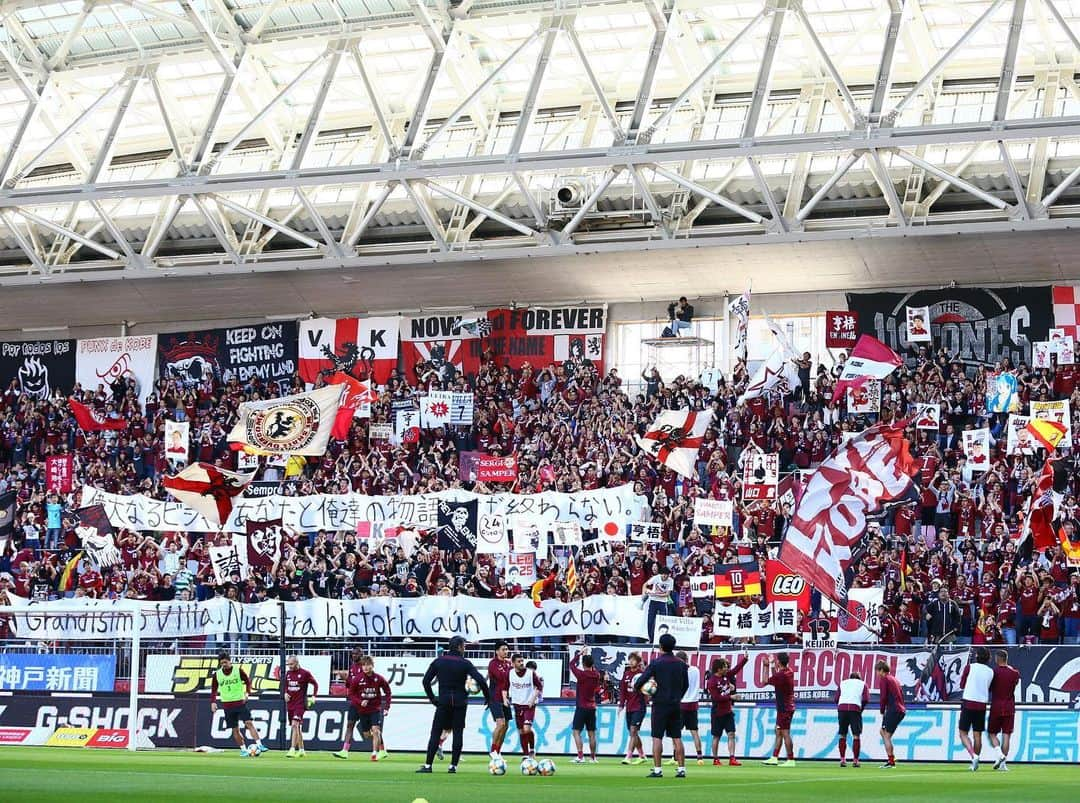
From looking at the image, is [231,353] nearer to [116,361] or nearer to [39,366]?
[116,361]

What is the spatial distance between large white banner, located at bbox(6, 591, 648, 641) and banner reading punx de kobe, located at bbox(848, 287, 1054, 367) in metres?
13.2

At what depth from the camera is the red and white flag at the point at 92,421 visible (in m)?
45.9

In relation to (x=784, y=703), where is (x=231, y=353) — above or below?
above

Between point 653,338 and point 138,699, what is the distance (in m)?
18.4

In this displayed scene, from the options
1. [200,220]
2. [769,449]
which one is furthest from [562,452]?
[200,220]

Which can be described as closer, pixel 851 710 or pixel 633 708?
pixel 851 710

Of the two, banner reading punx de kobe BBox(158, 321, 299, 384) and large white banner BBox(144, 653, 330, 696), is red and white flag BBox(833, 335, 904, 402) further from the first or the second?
banner reading punx de kobe BBox(158, 321, 299, 384)

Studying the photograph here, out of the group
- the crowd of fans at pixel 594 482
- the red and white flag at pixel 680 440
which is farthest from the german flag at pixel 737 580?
the red and white flag at pixel 680 440

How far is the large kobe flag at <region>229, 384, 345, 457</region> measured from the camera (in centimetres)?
4103

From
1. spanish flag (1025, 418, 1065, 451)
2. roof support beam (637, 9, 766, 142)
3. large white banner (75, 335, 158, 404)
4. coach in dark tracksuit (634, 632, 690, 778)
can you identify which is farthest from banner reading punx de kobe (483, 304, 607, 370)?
coach in dark tracksuit (634, 632, 690, 778)

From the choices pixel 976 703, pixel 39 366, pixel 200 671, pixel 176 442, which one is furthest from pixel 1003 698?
pixel 39 366

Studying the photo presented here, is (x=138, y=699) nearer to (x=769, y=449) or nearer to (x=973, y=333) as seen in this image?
(x=769, y=449)

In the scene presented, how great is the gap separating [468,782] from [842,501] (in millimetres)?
14010

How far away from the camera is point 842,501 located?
3023 cm
